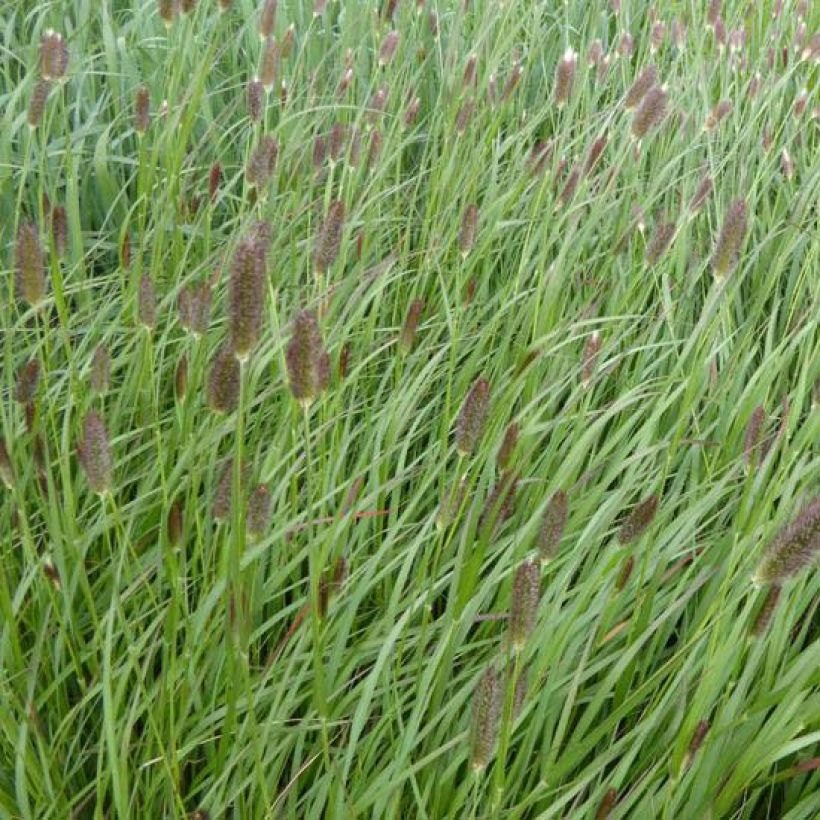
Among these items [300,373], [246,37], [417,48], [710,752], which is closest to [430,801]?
[710,752]

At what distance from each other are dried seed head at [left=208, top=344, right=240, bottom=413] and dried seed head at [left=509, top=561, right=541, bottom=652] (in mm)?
367

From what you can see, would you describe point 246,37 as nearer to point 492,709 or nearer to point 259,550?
point 259,550

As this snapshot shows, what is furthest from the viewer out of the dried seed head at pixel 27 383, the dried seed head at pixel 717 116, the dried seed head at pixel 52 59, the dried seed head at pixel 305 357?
the dried seed head at pixel 717 116

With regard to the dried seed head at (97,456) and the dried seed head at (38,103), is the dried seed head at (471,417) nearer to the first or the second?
the dried seed head at (97,456)

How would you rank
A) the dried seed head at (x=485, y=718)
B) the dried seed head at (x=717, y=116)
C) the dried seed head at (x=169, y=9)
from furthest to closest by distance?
the dried seed head at (x=717, y=116) < the dried seed head at (x=169, y=9) < the dried seed head at (x=485, y=718)

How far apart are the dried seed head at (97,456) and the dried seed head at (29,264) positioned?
228 millimetres

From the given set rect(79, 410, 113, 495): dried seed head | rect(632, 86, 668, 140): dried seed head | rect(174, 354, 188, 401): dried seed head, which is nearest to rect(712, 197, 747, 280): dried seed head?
rect(632, 86, 668, 140): dried seed head

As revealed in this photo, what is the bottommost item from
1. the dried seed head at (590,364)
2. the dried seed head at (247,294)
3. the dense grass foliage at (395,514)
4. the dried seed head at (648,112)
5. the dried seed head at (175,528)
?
the dense grass foliage at (395,514)

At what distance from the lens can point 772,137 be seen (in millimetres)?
2607

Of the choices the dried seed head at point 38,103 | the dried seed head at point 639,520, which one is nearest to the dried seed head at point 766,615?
the dried seed head at point 639,520

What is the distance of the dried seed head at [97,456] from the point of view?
3.67 ft

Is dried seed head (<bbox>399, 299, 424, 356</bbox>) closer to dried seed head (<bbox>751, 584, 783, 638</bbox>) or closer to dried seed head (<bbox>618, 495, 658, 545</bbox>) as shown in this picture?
dried seed head (<bbox>618, 495, 658, 545</bbox>)

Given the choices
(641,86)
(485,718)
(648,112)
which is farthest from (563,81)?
(485,718)

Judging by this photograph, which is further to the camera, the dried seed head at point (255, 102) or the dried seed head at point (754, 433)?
the dried seed head at point (255, 102)
